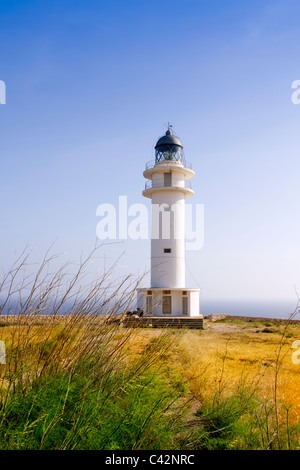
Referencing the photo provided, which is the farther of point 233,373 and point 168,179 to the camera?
point 168,179

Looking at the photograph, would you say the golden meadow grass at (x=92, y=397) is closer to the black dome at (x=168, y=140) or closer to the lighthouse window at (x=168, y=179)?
the lighthouse window at (x=168, y=179)

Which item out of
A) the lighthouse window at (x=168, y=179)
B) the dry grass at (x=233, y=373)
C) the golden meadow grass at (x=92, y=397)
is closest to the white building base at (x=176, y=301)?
the lighthouse window at (x=168, y=179)

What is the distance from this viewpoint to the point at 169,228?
24.2 meters

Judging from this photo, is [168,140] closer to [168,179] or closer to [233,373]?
[168,179]

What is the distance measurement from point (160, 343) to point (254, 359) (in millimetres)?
5922

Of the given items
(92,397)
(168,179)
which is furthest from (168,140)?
(92,397)

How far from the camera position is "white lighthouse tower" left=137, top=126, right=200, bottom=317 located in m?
23.5

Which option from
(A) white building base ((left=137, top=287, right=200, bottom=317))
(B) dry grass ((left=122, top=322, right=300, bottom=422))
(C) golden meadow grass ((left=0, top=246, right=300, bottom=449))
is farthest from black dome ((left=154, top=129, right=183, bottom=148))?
(C) golden meadow grass ((left=0, top=246, right=300, bottom=449))

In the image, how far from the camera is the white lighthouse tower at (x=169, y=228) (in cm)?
2347

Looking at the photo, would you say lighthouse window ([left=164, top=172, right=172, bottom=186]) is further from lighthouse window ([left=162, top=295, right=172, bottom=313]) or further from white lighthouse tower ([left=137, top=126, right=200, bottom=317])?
lighthouse window ([left=162, top=295, right=172, bottom=313])

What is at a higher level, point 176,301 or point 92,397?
point 92,397

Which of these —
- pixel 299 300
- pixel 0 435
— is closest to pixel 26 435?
pixel 0 435

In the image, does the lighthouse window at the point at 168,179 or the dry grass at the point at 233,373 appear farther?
the lighthouse window at the point at 168,179
